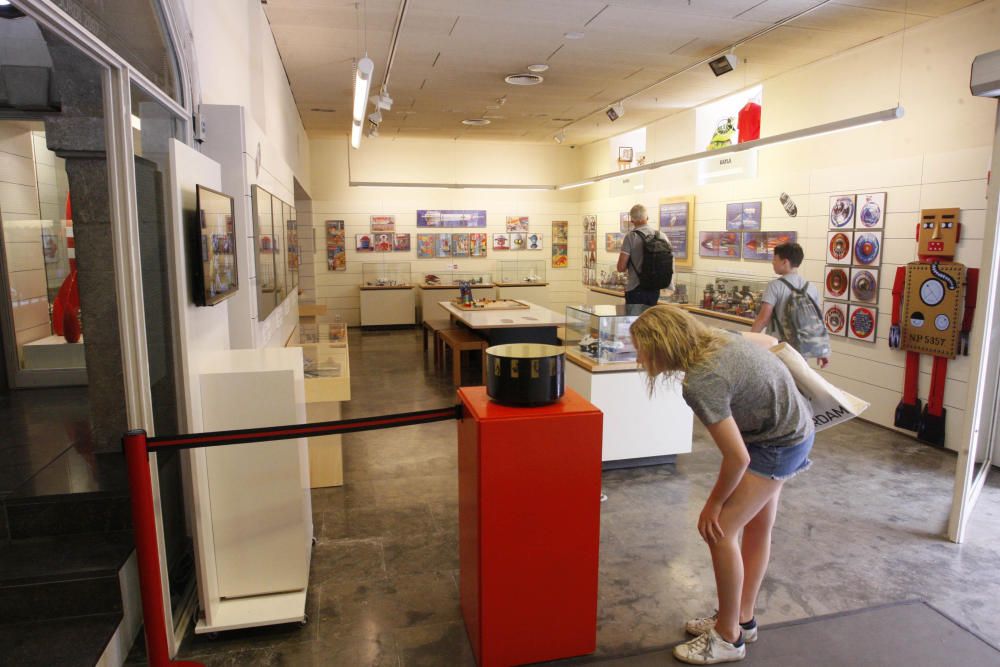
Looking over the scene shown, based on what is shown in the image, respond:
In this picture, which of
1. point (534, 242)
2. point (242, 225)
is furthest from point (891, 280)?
point (534, 242)

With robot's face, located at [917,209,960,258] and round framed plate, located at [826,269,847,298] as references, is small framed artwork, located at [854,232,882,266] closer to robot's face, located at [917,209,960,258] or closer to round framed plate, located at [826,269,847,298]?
round framed plate, located at [826,269,847,298]

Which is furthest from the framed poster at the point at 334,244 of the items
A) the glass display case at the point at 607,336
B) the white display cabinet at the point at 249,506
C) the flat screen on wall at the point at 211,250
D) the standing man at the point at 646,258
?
the white display cabinet at the point at 249,506

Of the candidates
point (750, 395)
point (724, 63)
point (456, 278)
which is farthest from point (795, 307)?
point (456, 278)

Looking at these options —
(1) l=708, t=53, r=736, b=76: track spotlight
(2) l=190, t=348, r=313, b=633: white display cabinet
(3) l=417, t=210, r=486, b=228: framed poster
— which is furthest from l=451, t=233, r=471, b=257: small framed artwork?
(2) l=190, t=348, r=313, b=633: white display cabinet

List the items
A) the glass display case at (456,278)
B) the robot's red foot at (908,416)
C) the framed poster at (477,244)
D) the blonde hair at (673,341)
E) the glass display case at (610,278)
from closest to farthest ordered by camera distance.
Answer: the blonde hair at (673,341) → the robot's red foot at (908,416) → the glass display case at (610,278) → the glass display case at (456,278) → the framed poster at (477,244)

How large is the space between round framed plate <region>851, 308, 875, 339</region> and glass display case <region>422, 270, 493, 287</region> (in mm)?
7542

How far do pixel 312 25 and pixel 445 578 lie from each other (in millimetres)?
5209

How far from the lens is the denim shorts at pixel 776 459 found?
250 cm

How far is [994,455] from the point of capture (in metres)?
5.15

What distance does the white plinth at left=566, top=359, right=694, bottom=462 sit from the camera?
4772 mm

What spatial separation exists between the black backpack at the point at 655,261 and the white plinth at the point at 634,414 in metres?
2.05

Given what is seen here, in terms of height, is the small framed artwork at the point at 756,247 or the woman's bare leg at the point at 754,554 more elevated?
the small framed artwork at the point at 756,247

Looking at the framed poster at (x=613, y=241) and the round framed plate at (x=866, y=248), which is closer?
the round framed plate at (x=866, y=248)

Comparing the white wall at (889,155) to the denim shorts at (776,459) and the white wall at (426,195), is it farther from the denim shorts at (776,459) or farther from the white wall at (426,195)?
the white wall at (426,195)
